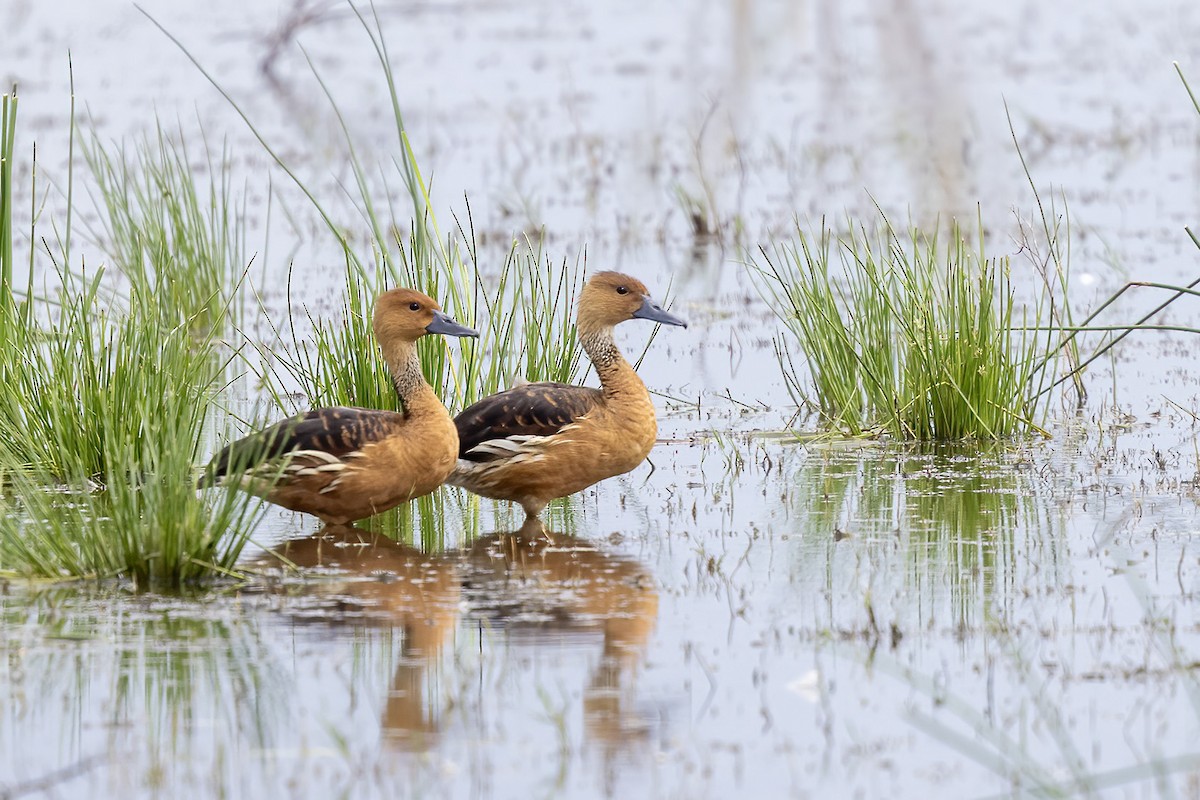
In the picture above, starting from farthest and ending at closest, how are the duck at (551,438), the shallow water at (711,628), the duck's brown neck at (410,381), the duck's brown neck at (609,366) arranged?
the duck's brown neck at (609,366) → the duck at (551,438) → the duck's brown neck at (410,381) → the shallow water at (711,628)

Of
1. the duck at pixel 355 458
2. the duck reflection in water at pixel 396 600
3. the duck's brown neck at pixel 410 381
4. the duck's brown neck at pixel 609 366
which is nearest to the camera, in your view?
the duck reflection in water at pixel 396 600

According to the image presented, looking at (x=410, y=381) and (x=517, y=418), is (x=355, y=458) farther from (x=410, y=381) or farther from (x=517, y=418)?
(x=517, y=418)

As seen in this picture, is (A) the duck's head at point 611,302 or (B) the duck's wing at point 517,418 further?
(A) the duck's head at point 611,302

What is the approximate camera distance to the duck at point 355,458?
23.3 ft

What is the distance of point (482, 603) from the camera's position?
6.34 metres

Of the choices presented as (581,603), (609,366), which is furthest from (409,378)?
(581,603)

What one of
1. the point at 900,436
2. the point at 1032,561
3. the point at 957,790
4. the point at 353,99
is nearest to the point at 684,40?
the point at 353,99

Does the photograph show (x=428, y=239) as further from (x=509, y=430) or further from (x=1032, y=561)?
(x=1032, y=561)

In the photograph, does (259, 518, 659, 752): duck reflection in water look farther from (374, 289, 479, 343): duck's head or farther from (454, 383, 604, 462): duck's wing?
(374, 289, 479, 343): duck's head

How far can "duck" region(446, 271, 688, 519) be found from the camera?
745 centimetres

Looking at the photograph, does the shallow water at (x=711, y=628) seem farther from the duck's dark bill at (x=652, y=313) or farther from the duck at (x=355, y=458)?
the duck's dark bill at (x=652, y=313)

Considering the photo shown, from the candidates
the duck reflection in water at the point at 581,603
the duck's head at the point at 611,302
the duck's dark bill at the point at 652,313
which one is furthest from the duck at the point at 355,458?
the duck's dark bill at the point at 652,313

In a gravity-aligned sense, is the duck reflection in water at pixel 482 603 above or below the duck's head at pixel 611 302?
below

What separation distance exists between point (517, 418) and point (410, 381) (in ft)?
1.55
